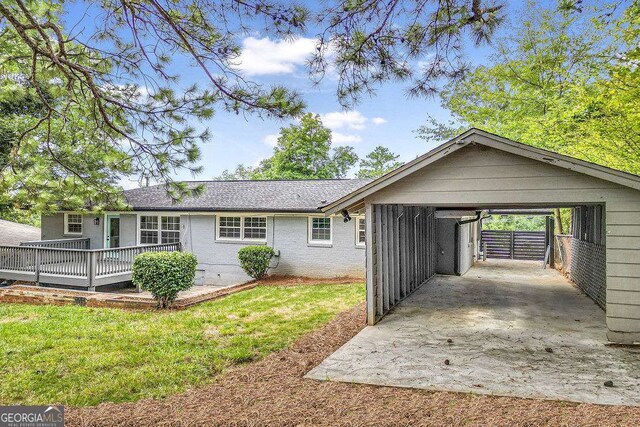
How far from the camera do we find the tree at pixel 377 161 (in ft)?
126

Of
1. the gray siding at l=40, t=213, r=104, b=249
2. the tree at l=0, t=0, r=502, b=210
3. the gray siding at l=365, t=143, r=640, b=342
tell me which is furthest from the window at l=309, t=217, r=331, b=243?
the gray siding at l=40, t=213, r=104, b=249

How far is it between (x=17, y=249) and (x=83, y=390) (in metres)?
11.1

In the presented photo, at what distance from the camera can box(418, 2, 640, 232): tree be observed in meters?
9.39

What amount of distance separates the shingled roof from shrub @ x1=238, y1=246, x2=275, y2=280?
1.44m

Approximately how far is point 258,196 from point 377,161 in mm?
24987

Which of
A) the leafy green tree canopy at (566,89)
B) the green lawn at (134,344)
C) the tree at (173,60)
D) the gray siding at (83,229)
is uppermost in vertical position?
the leafy green tree canopy at (566,89)

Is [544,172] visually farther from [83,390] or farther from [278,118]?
[83,390]

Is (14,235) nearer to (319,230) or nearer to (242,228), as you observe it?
(242,228)

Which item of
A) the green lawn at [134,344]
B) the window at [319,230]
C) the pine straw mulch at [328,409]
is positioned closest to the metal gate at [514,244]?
the window at [319,230]

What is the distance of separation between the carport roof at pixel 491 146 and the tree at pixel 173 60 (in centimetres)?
118

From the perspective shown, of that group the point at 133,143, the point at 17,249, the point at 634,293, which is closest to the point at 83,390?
the point at 133,143

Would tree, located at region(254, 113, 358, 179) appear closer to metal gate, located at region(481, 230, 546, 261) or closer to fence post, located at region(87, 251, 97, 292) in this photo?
metal gate, located at region(481, 230, 546, 261)

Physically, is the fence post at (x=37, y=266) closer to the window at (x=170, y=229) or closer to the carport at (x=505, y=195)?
the window at (x=170, y=229)

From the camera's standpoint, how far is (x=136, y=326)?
759 cm
